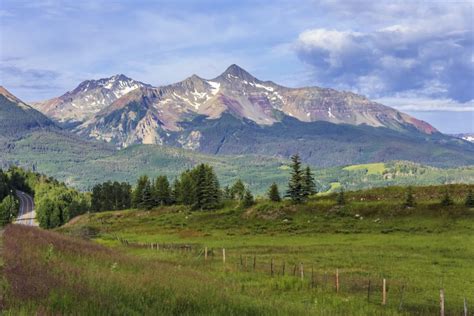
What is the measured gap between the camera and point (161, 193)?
139 metres

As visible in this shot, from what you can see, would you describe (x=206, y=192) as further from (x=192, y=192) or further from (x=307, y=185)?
(x=307, y=185)

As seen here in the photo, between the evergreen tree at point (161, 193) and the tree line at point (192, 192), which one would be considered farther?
the evergreen tree at point (161, 193)

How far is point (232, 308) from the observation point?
14.9 metres

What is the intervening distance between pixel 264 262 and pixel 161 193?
323 ft

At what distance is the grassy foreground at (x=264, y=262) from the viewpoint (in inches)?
577

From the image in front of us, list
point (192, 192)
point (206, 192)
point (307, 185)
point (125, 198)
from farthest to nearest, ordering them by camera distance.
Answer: point (125, 198) → point (192, 192) → point (206, 192) → point (307, 185)

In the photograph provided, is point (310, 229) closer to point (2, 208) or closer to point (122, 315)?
point (122, 315)

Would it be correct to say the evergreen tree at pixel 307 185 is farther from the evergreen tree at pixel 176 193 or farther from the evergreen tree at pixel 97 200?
the evergreen tree at pixel 97 200

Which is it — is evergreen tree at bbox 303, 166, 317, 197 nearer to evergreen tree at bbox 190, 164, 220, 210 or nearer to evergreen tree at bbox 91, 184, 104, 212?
evergreen tree at bbox 190, 164, 220, 210

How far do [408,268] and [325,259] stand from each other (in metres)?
8.81

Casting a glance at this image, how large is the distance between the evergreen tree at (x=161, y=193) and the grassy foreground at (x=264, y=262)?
15.0 meters

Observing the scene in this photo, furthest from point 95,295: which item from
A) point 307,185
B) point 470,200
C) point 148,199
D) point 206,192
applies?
point 148,199

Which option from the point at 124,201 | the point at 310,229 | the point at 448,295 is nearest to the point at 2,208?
the point at 124,201

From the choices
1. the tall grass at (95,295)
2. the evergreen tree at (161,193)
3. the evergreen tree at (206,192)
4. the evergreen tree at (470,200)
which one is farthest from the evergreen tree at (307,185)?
the tall grass at (95,295)
